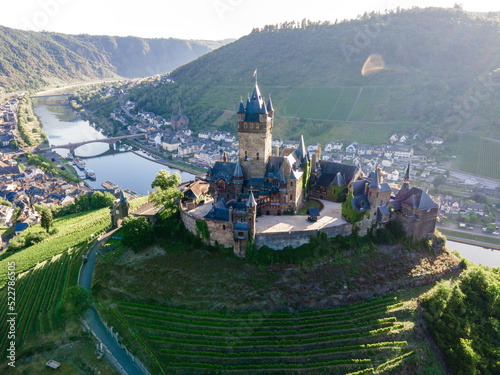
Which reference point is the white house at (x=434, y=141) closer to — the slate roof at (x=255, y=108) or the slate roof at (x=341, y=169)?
the slate roof at (x=341, y=169)

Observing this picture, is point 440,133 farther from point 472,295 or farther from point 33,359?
point 33,359

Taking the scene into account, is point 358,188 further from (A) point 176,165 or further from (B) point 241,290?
(A) point 176,165

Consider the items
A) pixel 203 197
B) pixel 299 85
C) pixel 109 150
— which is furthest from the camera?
pixel 299 85

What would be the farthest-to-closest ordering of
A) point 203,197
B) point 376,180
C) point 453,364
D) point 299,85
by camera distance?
point 299,85 → point 203,197 → point 376,180 → point 453,364

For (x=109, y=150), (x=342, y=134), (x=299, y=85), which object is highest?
(x=299, y=85)

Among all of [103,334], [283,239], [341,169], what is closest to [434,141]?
[341,169]

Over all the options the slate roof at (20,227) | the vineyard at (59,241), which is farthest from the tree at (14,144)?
the vineyard at (59,241)

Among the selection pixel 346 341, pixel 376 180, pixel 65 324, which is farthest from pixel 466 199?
pixel 65 324
